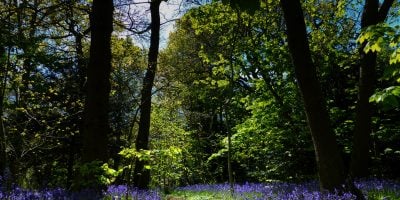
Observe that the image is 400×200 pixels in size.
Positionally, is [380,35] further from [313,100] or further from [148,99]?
[148,99]

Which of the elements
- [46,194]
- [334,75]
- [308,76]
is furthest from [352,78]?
[46,194]

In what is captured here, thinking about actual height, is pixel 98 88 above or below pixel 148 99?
below

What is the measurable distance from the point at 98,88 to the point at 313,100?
3549 mm

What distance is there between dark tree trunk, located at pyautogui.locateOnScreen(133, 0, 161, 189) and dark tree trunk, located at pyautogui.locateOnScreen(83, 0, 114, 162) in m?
5.19

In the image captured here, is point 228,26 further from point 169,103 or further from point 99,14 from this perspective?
point 99,14

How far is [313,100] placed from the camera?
20.8 feet

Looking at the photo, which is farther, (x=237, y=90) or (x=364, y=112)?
(x=237, y=90)

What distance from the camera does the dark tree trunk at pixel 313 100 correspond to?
628 centimetres

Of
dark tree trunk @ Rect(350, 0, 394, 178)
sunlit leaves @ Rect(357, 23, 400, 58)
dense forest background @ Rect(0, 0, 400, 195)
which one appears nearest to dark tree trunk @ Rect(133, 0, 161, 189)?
dense forest background @ Rect(0, 0, 400, 195)

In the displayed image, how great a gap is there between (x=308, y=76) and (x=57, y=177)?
1500 cm

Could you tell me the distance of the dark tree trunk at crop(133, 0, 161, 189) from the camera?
1339 cm

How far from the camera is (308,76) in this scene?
6.34 meters

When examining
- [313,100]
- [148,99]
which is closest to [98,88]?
[313,100]

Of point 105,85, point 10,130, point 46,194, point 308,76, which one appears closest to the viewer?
point 46,194
